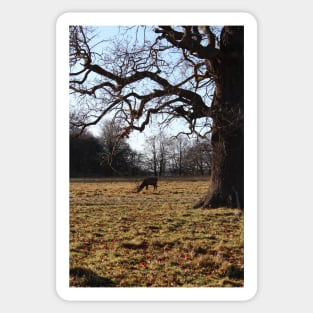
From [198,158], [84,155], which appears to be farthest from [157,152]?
[84,155]

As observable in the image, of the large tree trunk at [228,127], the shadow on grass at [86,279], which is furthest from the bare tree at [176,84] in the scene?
the shadow on grass at [86,279]

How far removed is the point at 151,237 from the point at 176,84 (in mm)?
2039

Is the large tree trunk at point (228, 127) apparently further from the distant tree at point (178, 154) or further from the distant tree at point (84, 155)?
the distant tree at point (84, 155)

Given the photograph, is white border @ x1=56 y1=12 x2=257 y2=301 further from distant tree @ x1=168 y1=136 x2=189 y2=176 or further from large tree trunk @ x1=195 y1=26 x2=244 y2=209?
distant tree @ x1=168 y1=136 x2=189 y2=176

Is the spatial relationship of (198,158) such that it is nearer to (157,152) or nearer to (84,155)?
(157,152)

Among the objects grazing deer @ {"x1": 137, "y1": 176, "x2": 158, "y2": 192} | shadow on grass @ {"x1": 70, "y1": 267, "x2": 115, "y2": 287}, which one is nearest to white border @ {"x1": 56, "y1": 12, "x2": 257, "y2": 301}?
Result: shadow on grass @ {"x1": 70, "y1": 267, "x2": 115, "y2": 287}

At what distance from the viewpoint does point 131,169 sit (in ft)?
17.3

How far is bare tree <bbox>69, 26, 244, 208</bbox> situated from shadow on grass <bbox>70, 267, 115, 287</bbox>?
166 centimetres

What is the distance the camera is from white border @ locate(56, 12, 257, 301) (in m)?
4.73
